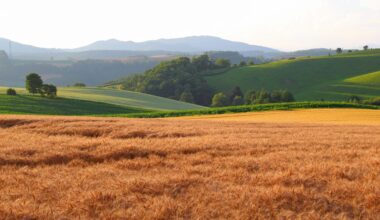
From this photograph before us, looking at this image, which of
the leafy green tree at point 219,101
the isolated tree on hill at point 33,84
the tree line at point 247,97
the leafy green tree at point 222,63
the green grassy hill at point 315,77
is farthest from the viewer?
the leafy green tree at point 222,63

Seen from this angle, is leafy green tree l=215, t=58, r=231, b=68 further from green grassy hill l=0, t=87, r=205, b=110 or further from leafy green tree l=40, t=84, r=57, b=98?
leafy green tree l=40, t=84, r=57, b=98

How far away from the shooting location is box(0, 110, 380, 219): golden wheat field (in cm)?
743

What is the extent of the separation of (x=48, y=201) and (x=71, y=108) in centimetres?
5950

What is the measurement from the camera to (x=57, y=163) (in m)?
11.5

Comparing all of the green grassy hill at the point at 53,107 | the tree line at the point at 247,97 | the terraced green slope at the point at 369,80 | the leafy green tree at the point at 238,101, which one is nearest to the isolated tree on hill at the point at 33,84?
the green grassy hill at the point at 53,107

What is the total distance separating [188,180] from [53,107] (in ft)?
189

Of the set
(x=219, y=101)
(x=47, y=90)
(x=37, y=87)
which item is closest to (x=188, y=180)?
(x=47, y=90)

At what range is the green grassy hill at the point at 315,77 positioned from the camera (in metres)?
133

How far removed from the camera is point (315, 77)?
546 ft

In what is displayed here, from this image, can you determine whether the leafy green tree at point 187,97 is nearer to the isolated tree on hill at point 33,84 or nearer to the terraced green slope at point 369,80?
the terraced green slope at point 369,80

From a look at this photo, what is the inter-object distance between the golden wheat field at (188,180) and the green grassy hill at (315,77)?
119 m

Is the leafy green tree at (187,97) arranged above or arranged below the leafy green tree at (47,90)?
below

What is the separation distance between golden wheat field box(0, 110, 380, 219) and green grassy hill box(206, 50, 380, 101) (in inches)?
4699

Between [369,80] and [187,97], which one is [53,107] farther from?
[369,80]
